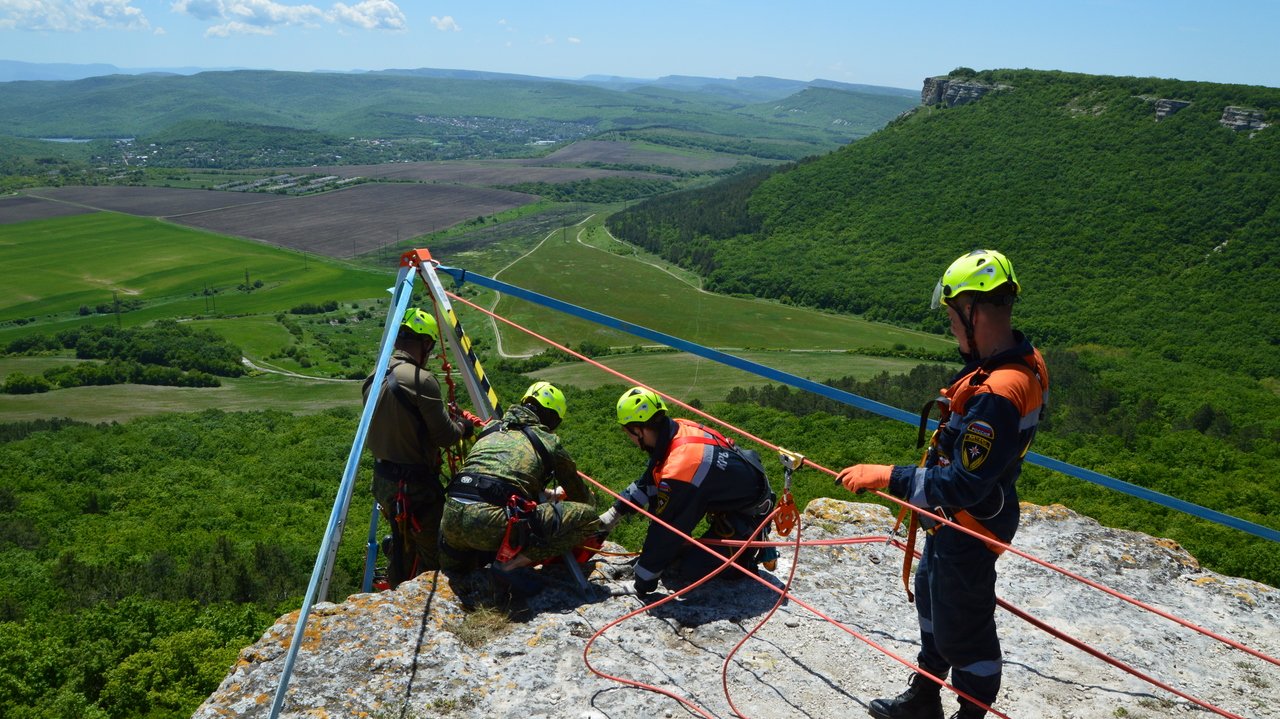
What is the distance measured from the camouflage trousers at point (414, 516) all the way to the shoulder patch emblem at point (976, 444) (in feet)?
16.0

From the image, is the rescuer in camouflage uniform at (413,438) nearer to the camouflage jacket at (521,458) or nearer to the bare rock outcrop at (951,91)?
the camouflage jacket at (521,458)

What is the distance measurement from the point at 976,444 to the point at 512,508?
12.0 ft

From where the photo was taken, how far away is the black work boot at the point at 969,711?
4965 mm

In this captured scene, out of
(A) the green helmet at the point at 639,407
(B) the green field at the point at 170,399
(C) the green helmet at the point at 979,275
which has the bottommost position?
(B) the green field at the point at 170,399

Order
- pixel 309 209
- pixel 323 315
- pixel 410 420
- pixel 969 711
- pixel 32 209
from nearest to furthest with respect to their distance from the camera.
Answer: pixel 969 711
pixel 410 420
pixel 323 315
pixel 32 209
pixel 309 209

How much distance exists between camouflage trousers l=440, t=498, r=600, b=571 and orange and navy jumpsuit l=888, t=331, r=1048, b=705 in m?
2.88

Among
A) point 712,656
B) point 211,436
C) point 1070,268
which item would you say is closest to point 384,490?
point 712,656

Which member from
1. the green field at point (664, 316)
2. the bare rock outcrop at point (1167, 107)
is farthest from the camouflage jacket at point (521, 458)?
the bare rock outcrop at point (1167, 107)

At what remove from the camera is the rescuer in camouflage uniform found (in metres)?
7.07

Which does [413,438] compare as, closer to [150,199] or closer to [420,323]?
[420,323]

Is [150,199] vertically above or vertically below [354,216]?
Result: above

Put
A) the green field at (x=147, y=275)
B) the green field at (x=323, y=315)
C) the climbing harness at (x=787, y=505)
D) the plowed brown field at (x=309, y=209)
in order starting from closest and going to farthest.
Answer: the climbing harness at (x=787, y=505), the green field at (x=323, y=315), the green field at (x=147, y=275), the plowed brown field at (x=309, y=209)

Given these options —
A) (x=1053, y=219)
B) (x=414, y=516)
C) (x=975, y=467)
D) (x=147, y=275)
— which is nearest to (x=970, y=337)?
(x=975, y=467)

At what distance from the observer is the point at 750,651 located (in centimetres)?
616
